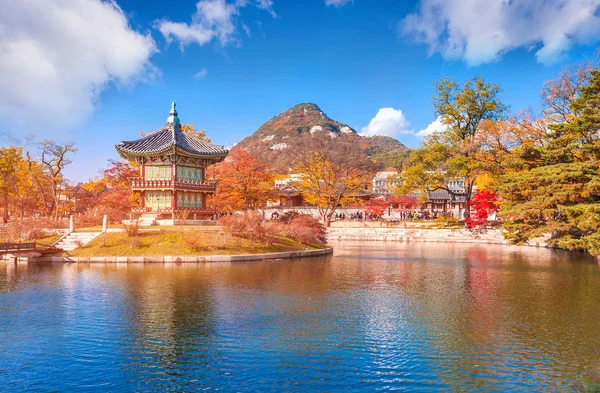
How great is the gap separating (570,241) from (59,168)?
58058mm

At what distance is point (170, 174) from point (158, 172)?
4.75 ft

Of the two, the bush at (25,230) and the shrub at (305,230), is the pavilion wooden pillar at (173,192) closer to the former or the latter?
the bush at (25,230)

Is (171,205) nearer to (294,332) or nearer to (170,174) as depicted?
(170,174)

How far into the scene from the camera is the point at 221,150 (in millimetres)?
51375

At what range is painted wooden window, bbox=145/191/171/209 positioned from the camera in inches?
1877

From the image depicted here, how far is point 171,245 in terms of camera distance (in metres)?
34.8

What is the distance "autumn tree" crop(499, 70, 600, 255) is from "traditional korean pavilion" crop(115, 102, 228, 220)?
30.3m

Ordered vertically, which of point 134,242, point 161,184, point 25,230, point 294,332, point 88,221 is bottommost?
point 294,332

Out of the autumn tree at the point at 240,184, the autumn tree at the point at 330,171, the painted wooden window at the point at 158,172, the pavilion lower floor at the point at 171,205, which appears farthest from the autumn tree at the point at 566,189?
the painted wooden window at the point at 158,172

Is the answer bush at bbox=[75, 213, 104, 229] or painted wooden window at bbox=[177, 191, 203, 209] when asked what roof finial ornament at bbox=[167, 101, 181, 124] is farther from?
bush at bbox=[75, 213, 104, 229]

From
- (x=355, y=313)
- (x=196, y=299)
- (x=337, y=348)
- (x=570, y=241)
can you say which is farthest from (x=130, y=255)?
(x=570, y=241)

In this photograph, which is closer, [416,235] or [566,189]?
[566,189]

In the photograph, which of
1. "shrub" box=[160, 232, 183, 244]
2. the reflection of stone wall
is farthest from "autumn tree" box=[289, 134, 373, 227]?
"shrub" box=[160, 232, 183, 244]

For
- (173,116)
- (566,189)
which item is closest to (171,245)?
(173,116)
